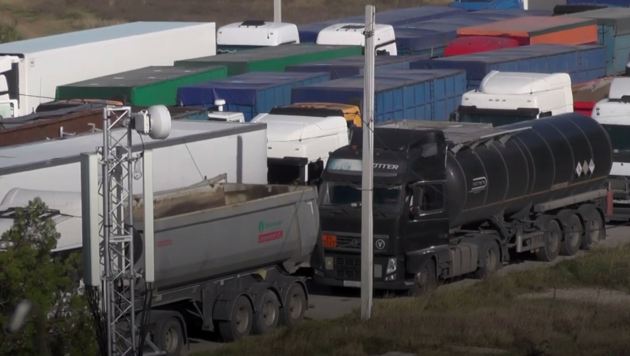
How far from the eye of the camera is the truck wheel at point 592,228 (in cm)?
2511

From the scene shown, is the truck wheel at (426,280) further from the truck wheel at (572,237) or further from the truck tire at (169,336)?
the truck tire at (169,336)

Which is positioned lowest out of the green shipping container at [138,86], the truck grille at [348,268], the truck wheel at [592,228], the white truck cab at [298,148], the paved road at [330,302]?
the paved road at [330,302]

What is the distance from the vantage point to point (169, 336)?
56.1ft

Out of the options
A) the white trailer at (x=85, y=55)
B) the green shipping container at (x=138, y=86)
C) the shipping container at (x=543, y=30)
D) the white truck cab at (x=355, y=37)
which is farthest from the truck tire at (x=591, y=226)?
the shipping container at (x=543, y=30)

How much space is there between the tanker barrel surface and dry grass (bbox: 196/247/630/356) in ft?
3.71

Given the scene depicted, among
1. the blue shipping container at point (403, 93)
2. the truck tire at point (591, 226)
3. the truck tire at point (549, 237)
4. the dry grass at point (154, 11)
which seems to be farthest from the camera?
the dry grass at point (154, 11)

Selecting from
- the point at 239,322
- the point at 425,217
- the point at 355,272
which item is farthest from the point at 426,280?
the point at 239,322

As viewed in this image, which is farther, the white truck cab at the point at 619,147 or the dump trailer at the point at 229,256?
the white truck cab at the point at 619,147

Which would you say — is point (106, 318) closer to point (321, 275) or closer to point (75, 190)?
point (75, 190)

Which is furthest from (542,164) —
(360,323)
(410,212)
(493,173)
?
(360,323)

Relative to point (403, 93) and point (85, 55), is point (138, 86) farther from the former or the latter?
point (403, 93)

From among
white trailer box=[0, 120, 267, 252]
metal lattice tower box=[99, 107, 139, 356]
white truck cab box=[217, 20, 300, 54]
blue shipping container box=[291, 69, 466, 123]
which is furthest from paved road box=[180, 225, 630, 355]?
white truck cab box=[217, 20, 300, 54]

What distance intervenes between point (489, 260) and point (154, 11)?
52016mm

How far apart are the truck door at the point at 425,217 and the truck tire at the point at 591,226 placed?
4.94 metres
